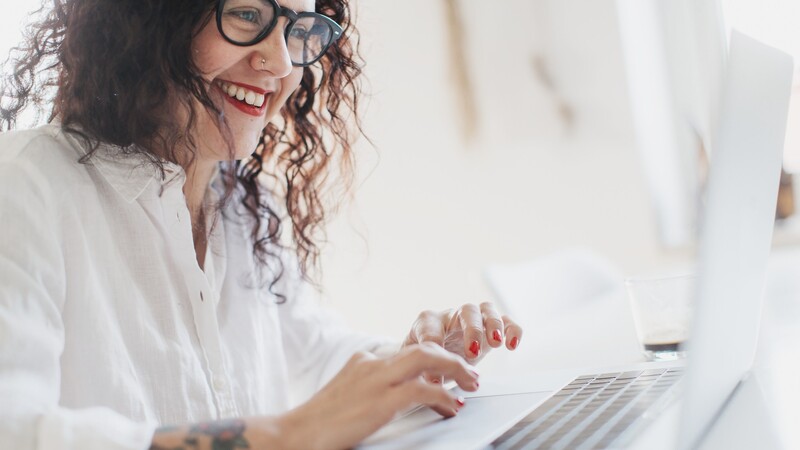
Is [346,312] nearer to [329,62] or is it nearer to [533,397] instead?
[329,62]

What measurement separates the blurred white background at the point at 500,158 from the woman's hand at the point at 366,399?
2.81m

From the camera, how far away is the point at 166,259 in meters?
1.10

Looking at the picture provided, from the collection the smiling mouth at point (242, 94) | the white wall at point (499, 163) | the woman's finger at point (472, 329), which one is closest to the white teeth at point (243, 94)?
the smiling mouth at point (242, 94)

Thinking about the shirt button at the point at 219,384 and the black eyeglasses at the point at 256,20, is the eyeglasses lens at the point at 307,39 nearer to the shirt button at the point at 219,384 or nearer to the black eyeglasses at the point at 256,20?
the black eyeglasses at the point at 256,20

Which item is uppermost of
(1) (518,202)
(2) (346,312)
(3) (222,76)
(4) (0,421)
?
(3) (222,76)

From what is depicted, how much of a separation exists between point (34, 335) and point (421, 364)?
0.37m

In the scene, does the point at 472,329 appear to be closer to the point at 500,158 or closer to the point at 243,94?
the point at 243,94

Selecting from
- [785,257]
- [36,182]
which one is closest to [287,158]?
[36,182]

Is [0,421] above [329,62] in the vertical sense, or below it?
below

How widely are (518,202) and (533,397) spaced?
289cm

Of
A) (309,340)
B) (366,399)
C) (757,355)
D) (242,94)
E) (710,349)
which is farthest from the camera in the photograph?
(309,340)

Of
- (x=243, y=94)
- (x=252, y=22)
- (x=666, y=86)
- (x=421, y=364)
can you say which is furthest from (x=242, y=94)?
(x=666, y=86)

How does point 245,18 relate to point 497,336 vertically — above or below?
A: above

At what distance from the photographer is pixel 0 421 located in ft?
2.15
